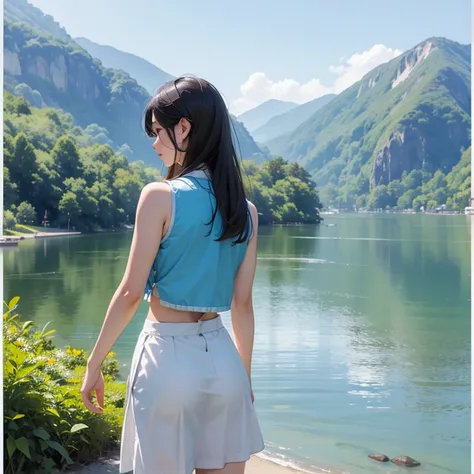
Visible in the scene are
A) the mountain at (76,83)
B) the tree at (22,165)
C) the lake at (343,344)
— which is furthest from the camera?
the mountain at (76,83)

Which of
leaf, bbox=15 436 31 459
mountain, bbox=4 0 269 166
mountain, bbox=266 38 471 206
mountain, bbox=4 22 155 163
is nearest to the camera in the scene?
leaf, bbox=15 436 31 459

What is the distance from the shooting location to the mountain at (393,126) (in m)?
121

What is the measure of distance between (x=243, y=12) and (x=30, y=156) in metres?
96.5

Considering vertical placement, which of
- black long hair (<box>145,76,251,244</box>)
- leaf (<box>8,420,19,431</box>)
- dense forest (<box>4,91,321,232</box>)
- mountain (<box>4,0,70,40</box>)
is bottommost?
leaf (<box>8,420,19,431</box>)

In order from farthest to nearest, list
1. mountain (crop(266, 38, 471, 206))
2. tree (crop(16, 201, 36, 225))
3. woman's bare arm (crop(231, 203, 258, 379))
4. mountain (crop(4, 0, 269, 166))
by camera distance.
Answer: mountain (crop(266, 38, 471, 206))
mountain (crop(4, 0, 269, 166))
tree (crop(16, 201, 36, 225))
woman's bare arm (crop(231, 203, 258, 379))

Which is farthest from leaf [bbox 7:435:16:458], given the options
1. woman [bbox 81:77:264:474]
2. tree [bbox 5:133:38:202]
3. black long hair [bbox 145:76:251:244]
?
tree [bbox 5:133:38:202]

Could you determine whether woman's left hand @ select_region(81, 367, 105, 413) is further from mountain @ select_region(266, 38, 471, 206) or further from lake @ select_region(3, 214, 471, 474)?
mountain @ select_region(266, 38, 471, 206)

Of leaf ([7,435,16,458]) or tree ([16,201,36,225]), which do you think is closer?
leaf ([7,435,16,458])

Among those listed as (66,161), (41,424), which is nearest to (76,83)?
(66,161)

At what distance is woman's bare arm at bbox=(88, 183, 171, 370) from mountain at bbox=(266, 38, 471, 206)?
388 ft

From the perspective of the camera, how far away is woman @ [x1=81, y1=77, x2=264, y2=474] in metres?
1.13

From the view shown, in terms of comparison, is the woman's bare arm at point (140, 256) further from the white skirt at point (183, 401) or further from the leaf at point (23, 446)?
the leaf at point (23, 446)

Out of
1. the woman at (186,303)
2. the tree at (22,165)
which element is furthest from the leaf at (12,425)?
the tree at (22,165)

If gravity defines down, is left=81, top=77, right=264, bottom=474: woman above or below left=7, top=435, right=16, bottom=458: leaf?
above
